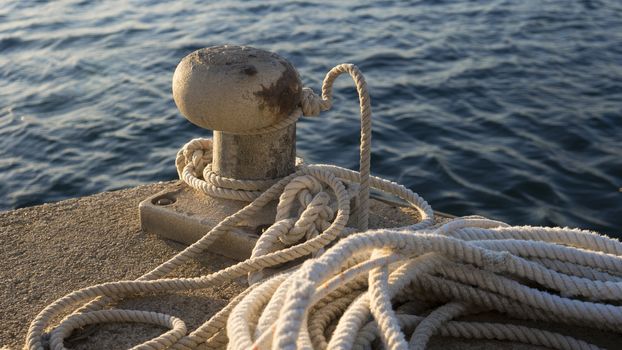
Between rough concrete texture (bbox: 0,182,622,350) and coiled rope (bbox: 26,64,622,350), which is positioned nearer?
coiled rope (bbox: 26,64,622,350)

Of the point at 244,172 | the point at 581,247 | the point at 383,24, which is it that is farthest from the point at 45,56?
the point at 581,247

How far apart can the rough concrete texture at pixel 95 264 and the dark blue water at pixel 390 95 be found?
2.51 meters

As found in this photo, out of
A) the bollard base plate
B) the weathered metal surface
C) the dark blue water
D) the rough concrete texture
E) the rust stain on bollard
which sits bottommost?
the dark blue water

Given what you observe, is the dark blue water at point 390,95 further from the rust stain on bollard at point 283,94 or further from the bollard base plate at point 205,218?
the rust stain on bollard at point 283,94

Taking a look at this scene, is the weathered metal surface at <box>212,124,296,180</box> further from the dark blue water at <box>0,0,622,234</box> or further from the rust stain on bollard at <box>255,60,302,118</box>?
the dark blue water at <box>0,0,622,234</box>

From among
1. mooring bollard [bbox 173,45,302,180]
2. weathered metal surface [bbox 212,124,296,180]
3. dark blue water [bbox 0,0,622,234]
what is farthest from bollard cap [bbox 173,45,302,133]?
dark blue water [bbox 0,0,622,234]

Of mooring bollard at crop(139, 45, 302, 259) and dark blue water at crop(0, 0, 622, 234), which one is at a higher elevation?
mooring bollard at crop(139, 45, 302, 259)

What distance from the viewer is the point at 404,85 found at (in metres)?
7.53

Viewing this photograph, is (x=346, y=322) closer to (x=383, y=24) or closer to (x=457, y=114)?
(x=457, y=114)

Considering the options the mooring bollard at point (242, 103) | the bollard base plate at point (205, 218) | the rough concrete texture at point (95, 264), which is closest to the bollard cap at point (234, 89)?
the mooring bollard at point (242, 103)

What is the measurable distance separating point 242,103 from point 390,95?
4.46m

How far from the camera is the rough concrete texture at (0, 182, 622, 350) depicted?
2.67 meters

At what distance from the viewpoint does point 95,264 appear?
10.4 ft

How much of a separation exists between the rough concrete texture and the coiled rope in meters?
0.05
